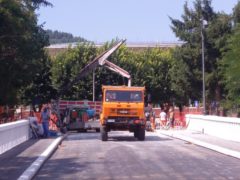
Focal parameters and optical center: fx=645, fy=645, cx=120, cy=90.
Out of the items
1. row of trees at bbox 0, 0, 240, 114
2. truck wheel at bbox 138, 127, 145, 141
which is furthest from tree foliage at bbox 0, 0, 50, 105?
truck wheel at bbox 138, 127, 145, 141

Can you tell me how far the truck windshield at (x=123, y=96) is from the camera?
110 feet

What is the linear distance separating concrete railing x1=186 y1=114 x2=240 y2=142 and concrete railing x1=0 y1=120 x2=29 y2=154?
10.4m

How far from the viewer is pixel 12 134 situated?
2711 centimetres

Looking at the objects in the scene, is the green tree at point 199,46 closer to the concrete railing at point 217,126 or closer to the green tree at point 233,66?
the green tree at point 233,66

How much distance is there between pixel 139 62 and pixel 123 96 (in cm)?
4833

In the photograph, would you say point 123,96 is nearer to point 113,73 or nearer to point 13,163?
point 13,163

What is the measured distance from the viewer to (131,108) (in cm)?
3325

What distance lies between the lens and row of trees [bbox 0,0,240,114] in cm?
3812

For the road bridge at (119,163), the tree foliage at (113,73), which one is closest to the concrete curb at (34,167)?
the road bridge at (119,163)

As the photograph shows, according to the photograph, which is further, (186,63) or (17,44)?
(186,63)

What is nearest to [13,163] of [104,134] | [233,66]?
[104,134]

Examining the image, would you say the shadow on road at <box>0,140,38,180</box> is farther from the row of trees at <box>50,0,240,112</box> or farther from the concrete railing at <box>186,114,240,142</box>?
the row of trees at <box>50,0,240,112</box>

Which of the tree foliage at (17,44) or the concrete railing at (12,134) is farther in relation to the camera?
the tree foliage at (17,44)

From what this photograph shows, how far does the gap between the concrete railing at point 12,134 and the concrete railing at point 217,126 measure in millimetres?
10360
